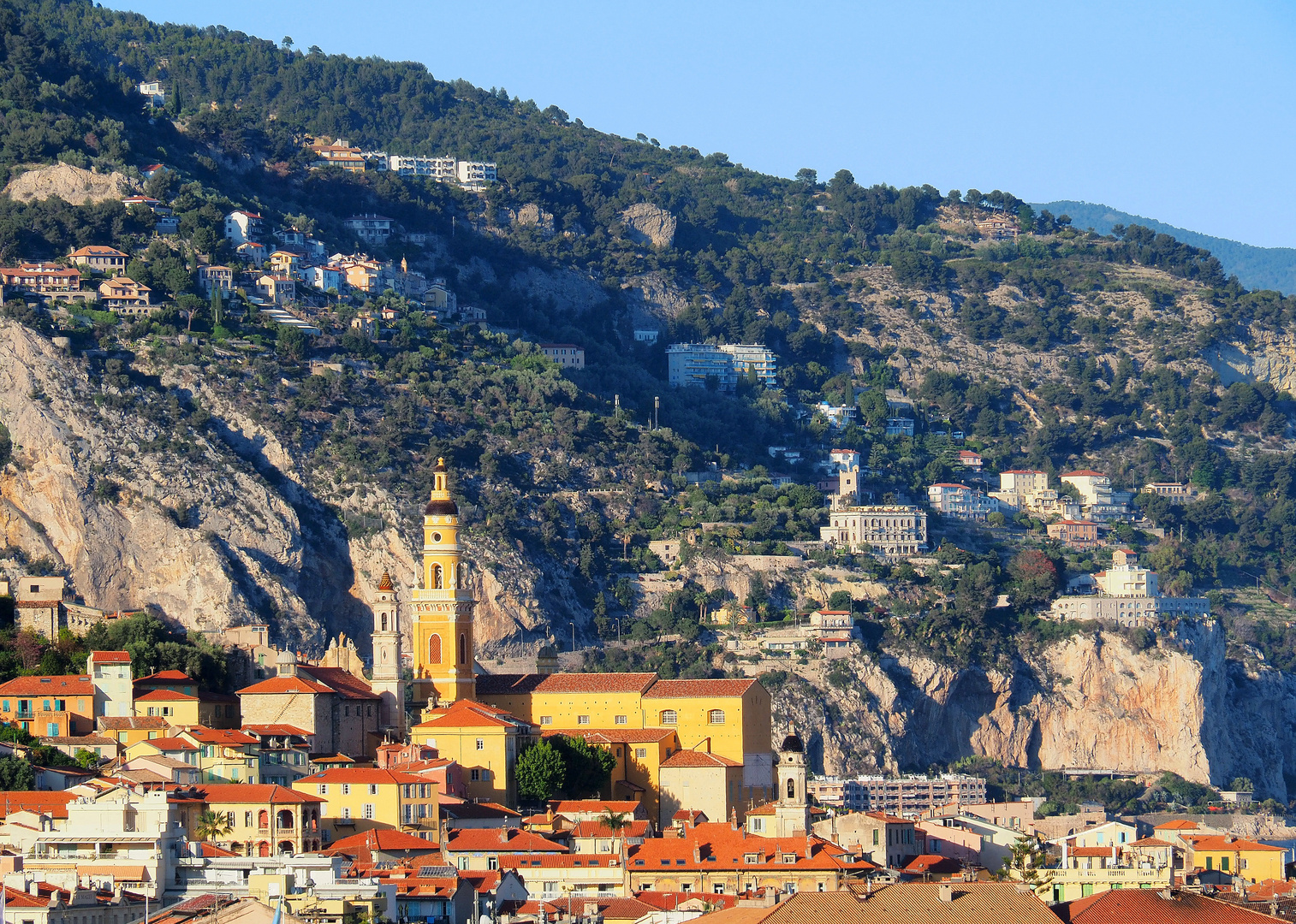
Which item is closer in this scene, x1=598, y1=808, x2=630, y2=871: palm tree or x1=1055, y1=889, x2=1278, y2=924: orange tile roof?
x1=1055, y1=889, x2=1278, y2=924: orange tile roof

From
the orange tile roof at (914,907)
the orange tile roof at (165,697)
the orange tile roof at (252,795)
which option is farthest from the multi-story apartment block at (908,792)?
the orange tile roof at (914,907)

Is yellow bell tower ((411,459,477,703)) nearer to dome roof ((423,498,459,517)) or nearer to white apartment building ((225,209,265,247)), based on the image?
dome roof ((423,498,459,517))

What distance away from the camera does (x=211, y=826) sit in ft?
199

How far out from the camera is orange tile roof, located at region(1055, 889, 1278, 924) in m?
48.7

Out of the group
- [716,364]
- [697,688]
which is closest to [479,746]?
[697,688]

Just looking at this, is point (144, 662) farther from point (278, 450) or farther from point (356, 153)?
point (356, 153)

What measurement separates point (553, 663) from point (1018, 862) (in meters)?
28.4

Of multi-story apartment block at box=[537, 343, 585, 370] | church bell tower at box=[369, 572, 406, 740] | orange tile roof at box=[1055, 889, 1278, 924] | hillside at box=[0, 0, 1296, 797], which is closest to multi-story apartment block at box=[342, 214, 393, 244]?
hillside at box=[0, 0, 1296, 797]

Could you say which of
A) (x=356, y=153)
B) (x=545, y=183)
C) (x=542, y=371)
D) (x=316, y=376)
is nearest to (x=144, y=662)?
(x=316, y=376)

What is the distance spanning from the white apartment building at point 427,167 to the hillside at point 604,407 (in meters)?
3.66

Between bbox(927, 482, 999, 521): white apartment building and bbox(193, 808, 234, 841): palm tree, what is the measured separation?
289 feet

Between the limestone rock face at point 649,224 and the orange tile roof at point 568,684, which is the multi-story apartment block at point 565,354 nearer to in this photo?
the limestone rock face at point 649,224

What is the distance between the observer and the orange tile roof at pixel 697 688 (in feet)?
267

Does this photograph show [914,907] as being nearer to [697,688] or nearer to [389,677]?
[697,688]
